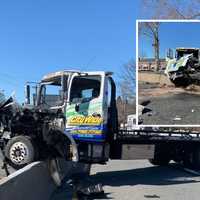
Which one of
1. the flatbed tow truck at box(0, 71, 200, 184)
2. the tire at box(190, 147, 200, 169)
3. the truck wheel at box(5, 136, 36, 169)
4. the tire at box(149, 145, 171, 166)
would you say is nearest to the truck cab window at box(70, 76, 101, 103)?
the flatbed tow truck at box(0, 71, 200, 184)

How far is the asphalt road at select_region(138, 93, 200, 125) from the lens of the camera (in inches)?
890

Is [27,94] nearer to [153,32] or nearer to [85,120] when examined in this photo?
[85,120]

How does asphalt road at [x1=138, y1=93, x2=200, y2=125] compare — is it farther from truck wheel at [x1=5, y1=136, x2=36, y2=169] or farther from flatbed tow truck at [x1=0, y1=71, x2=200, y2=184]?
truck wheel at [x1=5, y1=136, x2=36, y2=169]

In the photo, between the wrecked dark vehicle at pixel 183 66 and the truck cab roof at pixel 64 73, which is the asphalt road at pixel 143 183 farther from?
Answer: the wrecked dark vehicle at pixel 183 66

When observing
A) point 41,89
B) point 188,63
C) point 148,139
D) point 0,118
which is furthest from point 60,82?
point 188,63

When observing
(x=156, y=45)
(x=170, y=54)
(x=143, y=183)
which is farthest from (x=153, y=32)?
(x=143, y=183)

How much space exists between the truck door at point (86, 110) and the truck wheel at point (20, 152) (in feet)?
4.06

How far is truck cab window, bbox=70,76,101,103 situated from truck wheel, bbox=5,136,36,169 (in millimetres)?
1632

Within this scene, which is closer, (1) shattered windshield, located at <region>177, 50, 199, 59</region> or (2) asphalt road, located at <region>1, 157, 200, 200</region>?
(2) asphalt road, located at <region>1, 157, 200, 200</region>

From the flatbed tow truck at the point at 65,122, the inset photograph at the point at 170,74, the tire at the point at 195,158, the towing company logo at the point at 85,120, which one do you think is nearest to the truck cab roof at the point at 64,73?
the flatbed tow truck at the point at 65,122

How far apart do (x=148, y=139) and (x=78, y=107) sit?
2.89m

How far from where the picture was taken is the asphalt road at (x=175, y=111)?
22.6 metres

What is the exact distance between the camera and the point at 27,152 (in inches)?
502

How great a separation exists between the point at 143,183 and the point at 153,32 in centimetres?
1102
